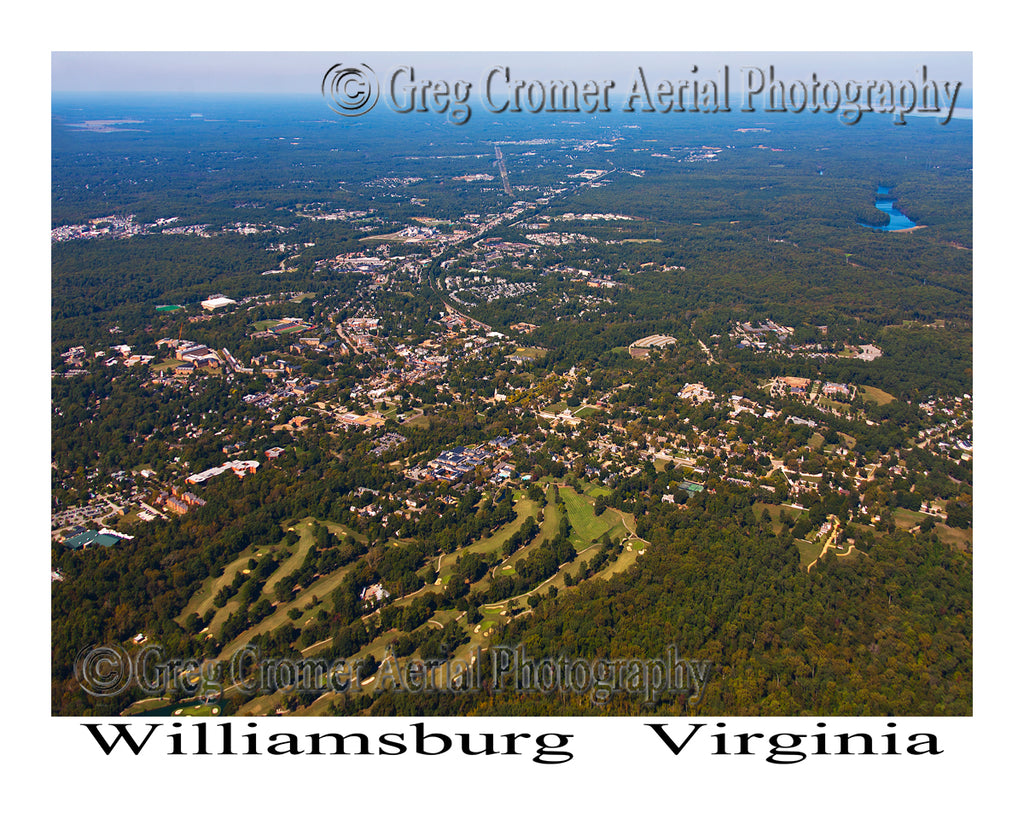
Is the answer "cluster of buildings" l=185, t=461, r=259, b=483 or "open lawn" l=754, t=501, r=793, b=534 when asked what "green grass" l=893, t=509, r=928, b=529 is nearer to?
"open lawn" l=754, t=501, r=793, b=534

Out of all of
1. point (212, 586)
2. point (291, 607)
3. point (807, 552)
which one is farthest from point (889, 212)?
point (212, 586)

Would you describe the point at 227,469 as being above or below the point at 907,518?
above

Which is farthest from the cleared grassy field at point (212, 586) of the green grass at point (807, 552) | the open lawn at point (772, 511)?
the green grass at point (807, 552)

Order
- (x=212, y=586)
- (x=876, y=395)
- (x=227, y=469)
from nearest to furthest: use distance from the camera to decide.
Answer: (x=212, y=586) < (x=227, y=469) < (x=876, y=395)

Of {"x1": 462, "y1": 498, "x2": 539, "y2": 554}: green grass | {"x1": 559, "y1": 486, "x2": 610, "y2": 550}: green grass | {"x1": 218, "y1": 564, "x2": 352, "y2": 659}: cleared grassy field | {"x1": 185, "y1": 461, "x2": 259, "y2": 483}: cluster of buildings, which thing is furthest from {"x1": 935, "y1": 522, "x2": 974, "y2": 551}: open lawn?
{"x1": 185, "y1": 461, "x2": 259, "y2": 483}: cluster of buildings

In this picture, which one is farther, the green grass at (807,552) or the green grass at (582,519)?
the green grass at (582,519)

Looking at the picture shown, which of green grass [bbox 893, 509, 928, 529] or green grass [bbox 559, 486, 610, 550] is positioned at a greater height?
green grass [bbox 893, 509, 928, 529]

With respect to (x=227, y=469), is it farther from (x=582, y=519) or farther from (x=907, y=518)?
(x=907, y=518)

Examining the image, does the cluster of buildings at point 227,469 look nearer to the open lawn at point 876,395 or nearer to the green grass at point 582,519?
the green grass at point 582,519
